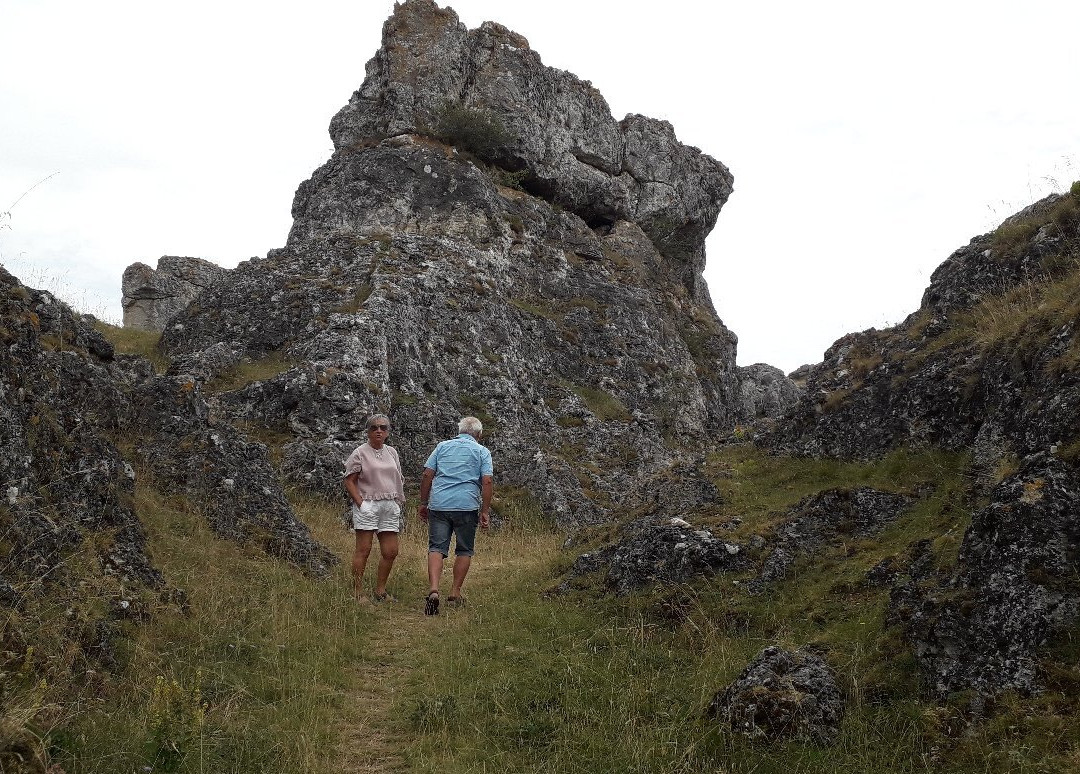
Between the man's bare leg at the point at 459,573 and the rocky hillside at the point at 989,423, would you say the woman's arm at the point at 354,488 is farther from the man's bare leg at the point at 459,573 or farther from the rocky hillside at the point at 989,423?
the rocky hillside at the point at 989,423

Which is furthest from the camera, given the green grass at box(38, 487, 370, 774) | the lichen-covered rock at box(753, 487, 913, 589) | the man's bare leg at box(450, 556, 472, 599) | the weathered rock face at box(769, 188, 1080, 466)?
the man's bare leg at box(450, 556, 472, 599)

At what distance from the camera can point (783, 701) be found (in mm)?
5371

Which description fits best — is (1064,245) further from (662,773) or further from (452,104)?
(452,104)

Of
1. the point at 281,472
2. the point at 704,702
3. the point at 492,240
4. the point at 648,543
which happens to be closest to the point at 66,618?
the point at 704,702

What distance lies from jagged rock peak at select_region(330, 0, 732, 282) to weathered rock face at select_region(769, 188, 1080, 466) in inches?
935

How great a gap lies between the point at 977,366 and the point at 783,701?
21.5ft

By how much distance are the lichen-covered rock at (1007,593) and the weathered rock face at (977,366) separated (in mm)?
963

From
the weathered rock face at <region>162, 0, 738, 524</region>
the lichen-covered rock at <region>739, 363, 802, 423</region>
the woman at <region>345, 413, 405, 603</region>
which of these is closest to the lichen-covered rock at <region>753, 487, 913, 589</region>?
the woman at <region>345, 413, 405, 603</region>

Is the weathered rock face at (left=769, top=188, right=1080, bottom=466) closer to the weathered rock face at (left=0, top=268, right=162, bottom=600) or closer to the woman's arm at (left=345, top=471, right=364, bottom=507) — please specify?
the woman's arm at (left=345, top=471, right=364, bottom=507)

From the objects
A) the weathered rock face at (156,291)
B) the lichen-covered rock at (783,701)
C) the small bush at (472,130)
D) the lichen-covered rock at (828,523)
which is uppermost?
the small bush at (472,130)

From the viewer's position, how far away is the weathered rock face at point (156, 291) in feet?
129

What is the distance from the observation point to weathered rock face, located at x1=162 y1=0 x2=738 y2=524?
21.2 m

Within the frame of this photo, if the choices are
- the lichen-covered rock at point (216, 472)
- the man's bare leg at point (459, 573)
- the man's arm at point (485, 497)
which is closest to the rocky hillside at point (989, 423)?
the man's arm at point (485, 497)

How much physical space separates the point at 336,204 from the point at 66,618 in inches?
1027
